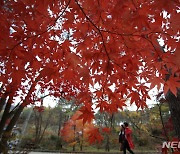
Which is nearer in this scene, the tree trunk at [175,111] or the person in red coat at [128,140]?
the tree trunk at [175,111]

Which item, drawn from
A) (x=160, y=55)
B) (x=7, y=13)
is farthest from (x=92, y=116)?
(x=7, y=13)

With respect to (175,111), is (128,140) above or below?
below

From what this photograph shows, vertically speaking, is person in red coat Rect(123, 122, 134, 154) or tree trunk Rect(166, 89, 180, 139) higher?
tree trunk Rect(166, 89, 180, 139)

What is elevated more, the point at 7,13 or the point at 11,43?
the point at 7,13

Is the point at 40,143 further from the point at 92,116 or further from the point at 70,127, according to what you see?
the point at 92,116

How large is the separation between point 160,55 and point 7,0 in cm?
242

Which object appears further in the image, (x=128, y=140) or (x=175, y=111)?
(x=128, y=140)

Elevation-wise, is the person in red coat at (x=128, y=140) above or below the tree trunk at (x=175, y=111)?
below

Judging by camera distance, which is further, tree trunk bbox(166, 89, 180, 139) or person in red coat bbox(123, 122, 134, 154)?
person in red coat bbox(123, 122, 134, 154)

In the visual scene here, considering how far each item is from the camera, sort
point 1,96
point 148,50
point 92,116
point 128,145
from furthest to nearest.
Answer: point 128,145 < point 1,96 < point 148,50 < point 92,116

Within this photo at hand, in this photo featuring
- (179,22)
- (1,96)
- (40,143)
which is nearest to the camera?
(179,22)

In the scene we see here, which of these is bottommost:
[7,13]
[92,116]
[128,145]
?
[128,145]

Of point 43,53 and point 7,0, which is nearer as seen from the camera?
point 43,53

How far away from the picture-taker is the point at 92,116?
2031 millimetres
